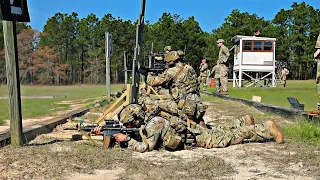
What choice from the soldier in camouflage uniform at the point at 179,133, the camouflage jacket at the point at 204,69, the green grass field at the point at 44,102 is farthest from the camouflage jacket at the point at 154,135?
the camouflage jacket at the point at 204,69

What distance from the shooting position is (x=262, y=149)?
231 inches

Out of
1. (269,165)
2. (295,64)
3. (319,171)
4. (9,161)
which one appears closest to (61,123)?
(9,161)

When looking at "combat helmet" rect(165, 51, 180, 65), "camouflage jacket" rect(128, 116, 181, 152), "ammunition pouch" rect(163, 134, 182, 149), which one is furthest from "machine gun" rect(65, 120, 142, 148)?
"combat helmet" rect(165, 51, 180, 65)

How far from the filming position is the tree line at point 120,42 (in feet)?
195

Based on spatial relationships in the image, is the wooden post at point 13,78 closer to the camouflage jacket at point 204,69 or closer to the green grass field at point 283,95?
the green grass field at point 283,95

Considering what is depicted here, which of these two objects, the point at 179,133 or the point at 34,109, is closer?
the point at 179,133

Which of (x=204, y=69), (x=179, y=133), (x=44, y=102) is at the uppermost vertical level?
(x=204, y=69)

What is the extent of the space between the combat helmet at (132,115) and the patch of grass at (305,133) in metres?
2.46

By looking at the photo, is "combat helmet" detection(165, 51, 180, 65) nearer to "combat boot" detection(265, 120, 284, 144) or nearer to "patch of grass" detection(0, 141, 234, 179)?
"combat boot" detection(265, 120, 284, 144)

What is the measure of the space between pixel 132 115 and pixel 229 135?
57.7 inches

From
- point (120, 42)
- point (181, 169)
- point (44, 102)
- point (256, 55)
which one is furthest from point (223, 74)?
point (120, 42)

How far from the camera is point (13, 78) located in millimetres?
5883

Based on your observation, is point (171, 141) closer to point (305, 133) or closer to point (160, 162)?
point (160, 162)

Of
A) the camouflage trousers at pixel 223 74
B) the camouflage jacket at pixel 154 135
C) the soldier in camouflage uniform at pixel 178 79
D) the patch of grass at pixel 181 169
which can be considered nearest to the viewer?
the patch of grass at pixel 181 169
